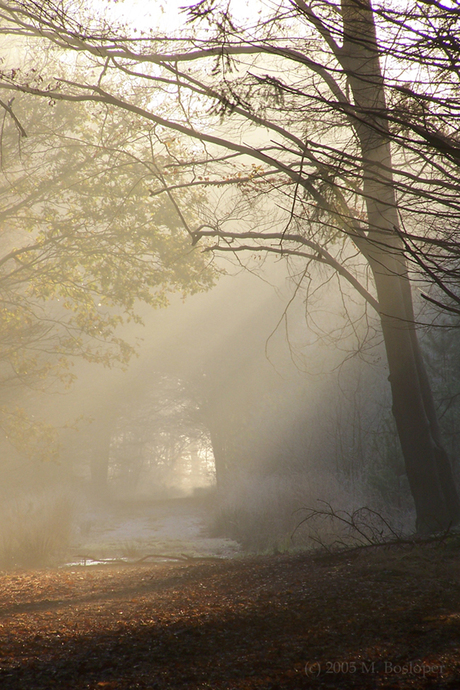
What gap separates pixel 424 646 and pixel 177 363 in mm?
19692

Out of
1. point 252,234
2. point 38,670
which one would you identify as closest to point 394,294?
point 252,234

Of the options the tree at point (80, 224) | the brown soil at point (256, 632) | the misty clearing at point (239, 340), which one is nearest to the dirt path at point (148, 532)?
the misty clearing at point (239, 340)

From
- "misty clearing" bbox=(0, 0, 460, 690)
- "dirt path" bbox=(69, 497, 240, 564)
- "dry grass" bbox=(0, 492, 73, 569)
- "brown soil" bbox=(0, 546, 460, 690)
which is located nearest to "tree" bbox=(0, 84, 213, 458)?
"misty clearing" bbox=(0, 0, 460, 690)

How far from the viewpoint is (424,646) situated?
2184 mm

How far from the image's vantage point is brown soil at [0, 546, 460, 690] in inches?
78.6

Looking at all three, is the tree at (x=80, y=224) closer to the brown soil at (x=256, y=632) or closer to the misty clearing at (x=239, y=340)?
the misty clearing at (x=239, y=340)

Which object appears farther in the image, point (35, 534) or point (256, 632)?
point (35, 534)

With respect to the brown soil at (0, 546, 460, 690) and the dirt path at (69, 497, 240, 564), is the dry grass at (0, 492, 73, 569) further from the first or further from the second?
the brown soil at (0, 546, 460, 690)

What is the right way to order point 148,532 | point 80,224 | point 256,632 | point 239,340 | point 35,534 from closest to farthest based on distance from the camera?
1. point 256,632
2. point 35,534
3. point 80,224
4. point 148,532
5. point 239,340

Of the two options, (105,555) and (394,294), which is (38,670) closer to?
(394,294)

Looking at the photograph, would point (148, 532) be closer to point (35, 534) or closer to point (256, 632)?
point (35, 534)

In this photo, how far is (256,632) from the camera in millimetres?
2553

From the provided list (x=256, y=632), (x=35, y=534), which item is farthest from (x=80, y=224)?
(x=256, y=632)

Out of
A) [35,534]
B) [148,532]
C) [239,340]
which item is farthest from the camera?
[239,340]
